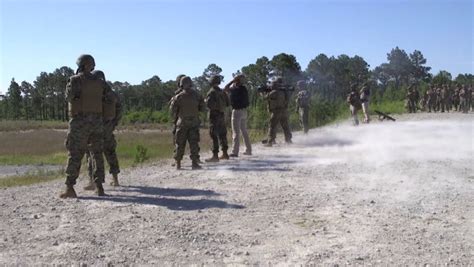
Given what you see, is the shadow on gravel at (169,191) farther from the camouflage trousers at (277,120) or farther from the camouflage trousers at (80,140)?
the camouflage trousers at (277,120)

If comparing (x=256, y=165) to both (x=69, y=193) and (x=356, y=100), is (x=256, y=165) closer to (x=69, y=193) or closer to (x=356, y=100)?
(x=69, y=193)

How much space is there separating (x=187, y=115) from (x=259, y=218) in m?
4.66

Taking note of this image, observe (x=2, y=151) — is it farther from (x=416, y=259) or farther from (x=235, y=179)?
(x=416, y=259)

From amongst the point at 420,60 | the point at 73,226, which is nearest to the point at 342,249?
the point at 73,226

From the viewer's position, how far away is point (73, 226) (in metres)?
6.71

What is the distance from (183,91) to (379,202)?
5.08 meters

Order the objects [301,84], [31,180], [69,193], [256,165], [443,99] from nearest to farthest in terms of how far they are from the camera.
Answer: [69,193] < [256,165] < [31,180] < [301,84] < [443,99]

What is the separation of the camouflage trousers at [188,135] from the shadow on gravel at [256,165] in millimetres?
542

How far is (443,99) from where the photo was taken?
39375mm

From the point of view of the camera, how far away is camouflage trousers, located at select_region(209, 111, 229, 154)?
41.6 feet

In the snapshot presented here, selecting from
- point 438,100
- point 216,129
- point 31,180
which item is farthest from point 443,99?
point 31,180

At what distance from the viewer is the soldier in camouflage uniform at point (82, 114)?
27.1 ft

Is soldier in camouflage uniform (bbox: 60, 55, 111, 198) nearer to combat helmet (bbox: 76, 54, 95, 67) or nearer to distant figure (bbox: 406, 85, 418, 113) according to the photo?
combat helmet (bbox: 76, 54, 95, 67)

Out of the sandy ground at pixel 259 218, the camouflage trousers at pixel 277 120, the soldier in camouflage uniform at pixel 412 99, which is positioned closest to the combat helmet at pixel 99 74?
the sandy ground at pixel 259 218
